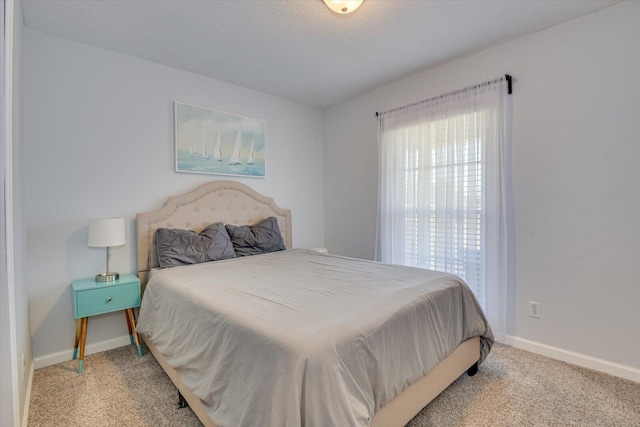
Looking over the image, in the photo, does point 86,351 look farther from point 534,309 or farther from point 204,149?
point 534,309

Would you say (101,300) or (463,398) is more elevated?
(101,300)

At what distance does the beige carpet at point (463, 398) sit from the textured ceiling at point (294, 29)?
2582 millimetres

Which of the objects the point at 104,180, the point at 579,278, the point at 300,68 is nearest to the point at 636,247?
the point at 579,278

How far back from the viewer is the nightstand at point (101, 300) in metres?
2.16

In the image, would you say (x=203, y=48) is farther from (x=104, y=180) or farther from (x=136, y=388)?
(x=136, y=388)

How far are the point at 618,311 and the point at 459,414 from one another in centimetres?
144

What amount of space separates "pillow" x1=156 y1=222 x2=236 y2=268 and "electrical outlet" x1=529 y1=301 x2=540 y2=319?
268 centimetres

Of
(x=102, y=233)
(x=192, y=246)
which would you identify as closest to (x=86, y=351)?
(x=102, y=233)

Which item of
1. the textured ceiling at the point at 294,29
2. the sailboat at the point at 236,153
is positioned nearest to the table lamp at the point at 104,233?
the sailboat at the point at 236,153

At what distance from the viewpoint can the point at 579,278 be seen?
7.36 ft

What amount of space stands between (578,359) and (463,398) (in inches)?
44.5

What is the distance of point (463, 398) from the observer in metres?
1.82

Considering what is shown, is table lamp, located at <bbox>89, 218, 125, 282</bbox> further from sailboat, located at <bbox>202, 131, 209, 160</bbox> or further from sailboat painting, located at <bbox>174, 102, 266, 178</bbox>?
sailboat, located at <bbox>202, 131, 209, 160</bbox>

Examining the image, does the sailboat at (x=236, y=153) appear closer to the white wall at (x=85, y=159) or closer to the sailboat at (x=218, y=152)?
the sailboat at (x=218, y=152)
